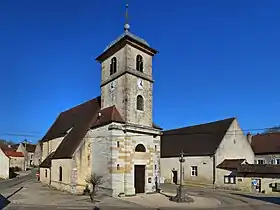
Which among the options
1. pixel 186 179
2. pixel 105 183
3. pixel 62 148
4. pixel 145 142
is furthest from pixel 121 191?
pixel 186 179

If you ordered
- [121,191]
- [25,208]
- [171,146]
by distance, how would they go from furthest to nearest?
1. [171,146]
2. [121,191]
3. [25,208]

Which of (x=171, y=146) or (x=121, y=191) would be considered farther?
(x=171, y=146)

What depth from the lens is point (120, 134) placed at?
83.6 feet

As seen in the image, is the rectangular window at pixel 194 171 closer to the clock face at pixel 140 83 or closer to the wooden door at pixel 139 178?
the wooden door at pixel 139 178

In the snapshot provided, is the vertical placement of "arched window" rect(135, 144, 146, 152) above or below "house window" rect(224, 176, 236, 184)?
above

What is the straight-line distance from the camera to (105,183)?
81.8 feet

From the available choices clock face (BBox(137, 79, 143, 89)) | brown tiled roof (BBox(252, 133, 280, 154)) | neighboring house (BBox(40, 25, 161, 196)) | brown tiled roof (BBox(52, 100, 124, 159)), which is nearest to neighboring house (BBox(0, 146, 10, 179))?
brown tiled roof (BBox(52, 100, 124, 159))

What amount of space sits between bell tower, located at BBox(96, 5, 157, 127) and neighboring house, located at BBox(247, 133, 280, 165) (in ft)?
83.2

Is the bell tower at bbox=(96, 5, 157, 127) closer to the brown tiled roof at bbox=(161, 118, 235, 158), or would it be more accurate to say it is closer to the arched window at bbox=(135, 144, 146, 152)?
the arched window at bbox=(135, 144, 146, 152)

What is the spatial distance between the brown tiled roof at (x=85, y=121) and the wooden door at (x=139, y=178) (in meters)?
4.66

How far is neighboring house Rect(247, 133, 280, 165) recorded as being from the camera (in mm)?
44531

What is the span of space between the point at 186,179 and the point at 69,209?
24.4m

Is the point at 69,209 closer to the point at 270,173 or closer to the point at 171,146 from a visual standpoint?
the point at 270,173

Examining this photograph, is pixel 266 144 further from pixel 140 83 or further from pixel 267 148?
pixel 140 83
